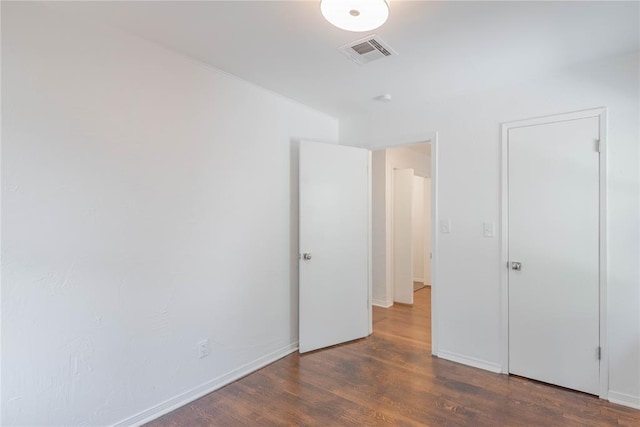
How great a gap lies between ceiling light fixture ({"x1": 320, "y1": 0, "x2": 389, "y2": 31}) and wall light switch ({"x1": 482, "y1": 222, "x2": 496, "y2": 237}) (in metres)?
1.96

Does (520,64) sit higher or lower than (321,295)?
higher

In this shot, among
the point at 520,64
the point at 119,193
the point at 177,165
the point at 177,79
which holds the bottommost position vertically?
the point at 119,193

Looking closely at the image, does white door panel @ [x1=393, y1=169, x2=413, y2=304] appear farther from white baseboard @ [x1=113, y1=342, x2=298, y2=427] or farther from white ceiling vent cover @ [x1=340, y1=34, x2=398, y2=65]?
white ceiling vent cover @ [x1=340, y1=34, x2=398, y2=65]

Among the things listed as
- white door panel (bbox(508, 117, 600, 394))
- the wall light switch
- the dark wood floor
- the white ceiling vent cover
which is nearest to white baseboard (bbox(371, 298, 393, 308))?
the dark wood floor

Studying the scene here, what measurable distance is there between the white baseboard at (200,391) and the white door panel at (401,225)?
7.60 ft

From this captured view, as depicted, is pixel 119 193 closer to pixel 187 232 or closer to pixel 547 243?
pixel 187 232

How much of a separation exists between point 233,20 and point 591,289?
304 centimetres

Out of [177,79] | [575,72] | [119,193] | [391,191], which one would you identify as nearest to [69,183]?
[119,193]

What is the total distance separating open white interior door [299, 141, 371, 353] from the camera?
3.18 meters

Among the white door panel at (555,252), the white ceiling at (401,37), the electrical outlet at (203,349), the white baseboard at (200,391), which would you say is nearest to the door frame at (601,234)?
the white door panel at (555,252)

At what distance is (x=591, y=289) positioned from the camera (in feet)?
7.87

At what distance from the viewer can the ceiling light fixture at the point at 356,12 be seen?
1.56m

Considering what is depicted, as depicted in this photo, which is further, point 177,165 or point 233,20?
point 177,165

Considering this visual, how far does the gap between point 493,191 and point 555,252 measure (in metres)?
0.66
